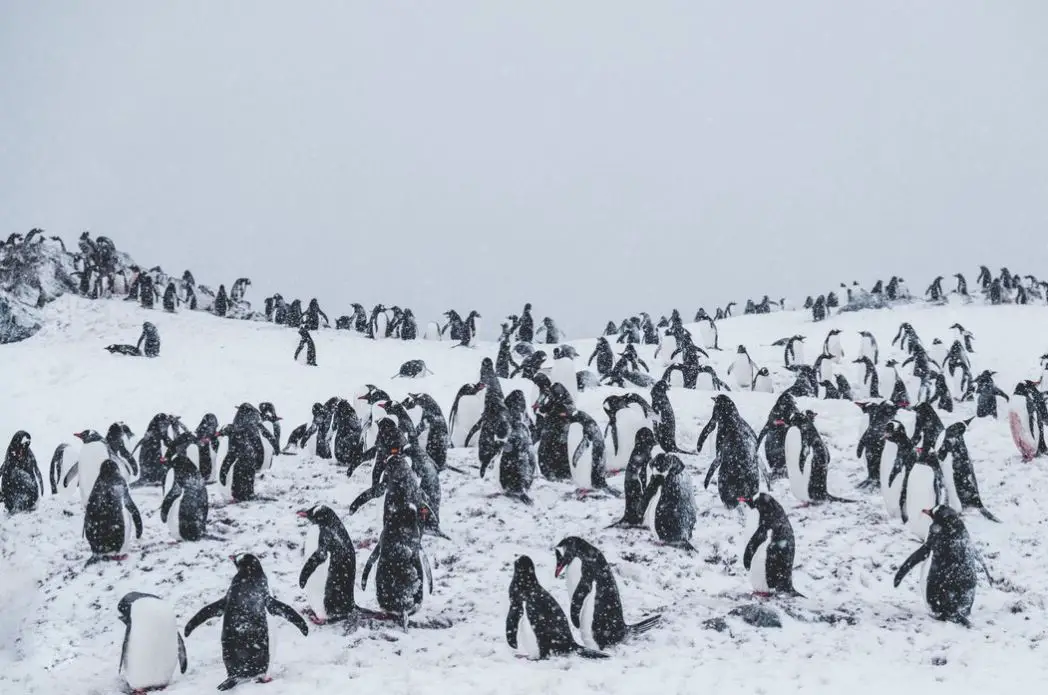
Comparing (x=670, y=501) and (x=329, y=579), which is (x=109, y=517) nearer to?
(x=329, y=579)

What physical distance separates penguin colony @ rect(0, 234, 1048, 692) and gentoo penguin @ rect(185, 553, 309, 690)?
1 cm

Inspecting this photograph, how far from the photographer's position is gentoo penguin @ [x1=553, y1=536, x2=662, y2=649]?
6.95 meters

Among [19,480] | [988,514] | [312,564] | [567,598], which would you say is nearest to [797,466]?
[988,514]

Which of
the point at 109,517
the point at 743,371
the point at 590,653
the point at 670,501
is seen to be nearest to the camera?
the point at 590,653

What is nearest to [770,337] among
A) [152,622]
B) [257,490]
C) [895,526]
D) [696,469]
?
[696,469]

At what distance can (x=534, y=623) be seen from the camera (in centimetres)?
670

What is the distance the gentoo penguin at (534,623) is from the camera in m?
6.70

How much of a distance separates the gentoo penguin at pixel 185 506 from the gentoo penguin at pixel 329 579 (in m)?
2.68

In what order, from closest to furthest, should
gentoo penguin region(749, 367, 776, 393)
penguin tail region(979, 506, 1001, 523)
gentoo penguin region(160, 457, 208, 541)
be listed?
gentoo penguin region(160, 457, 208, 541), penguin tail region(979, 506, 1001, 523), gentoo penguin region(749, 367, 776, 393)

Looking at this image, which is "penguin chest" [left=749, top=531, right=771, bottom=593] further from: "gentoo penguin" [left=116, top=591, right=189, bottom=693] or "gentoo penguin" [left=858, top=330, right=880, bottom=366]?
"gentoo penguin" [left=858, top=330, right=880, bottom=366]

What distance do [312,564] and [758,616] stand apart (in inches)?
163

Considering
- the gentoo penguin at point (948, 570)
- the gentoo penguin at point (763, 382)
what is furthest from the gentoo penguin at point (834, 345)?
the gentoo penguin at point (948, 570)

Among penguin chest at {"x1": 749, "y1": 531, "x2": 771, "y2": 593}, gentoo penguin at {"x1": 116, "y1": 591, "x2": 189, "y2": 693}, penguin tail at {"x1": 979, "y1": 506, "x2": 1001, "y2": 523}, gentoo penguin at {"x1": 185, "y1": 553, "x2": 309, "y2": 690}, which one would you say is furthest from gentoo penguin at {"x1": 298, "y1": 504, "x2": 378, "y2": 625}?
penguin tail at {"x1": 979, "y1": 506, "x2": 1001, "y2": 523}

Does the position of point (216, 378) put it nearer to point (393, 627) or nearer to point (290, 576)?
point (290, 576)
